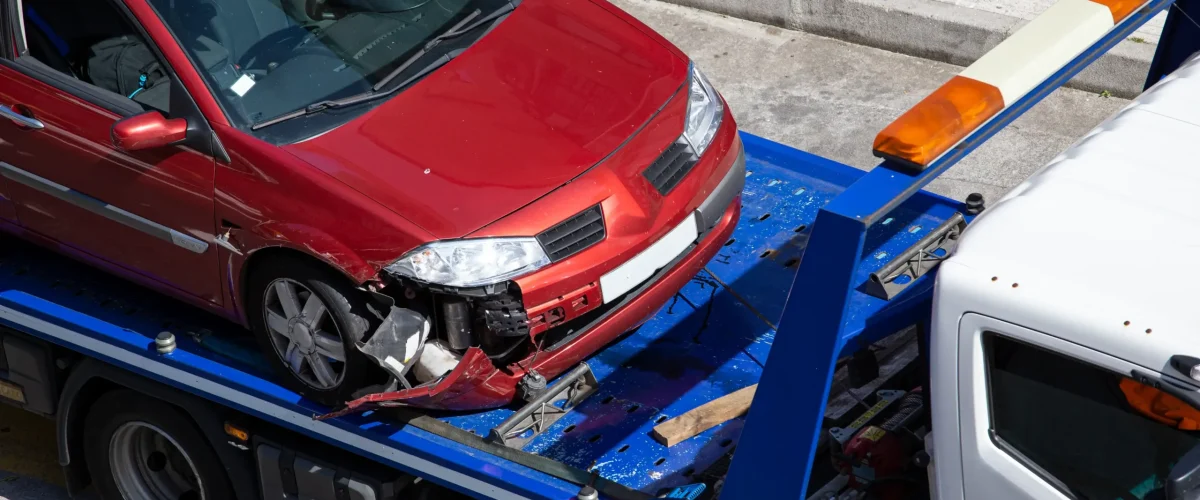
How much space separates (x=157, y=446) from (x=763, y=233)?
260 cm

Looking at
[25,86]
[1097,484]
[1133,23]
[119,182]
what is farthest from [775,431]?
[25,86]

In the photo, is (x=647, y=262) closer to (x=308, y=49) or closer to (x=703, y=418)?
(x=703, y=418)

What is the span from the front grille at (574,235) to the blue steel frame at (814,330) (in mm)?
1030

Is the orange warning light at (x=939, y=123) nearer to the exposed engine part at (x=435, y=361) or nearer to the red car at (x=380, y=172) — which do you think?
the red car at (x=380, y=172)

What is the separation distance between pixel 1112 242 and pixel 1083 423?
44 centimetres

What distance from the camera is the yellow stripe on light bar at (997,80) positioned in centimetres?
303

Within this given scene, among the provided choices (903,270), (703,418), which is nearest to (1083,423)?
(903,270)

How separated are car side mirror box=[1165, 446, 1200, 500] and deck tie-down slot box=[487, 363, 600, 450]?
1.99 metres

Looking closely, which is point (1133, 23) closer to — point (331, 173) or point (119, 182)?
point (331, 173)

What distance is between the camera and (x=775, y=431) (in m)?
3.28

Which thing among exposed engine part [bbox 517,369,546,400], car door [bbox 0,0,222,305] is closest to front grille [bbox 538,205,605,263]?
exposed engine part [bbox 517,369,546,400]

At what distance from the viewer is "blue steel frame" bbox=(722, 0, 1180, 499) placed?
2.97 meters

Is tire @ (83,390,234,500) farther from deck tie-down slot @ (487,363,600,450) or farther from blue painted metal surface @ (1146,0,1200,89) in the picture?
blue painted metal surface @ (1146,0,1200,89)

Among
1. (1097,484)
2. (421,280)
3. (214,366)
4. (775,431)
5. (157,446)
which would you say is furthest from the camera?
(157,446)
